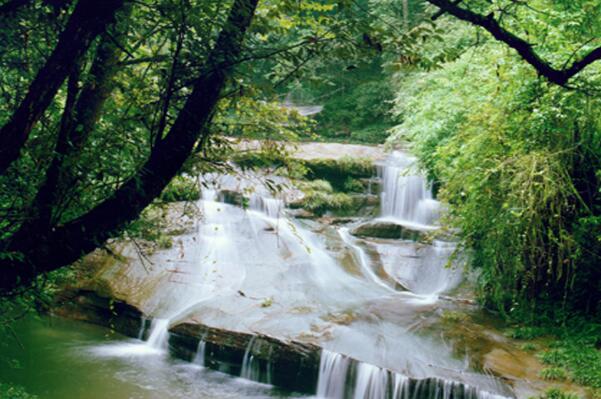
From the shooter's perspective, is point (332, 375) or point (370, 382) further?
point (332, 375)

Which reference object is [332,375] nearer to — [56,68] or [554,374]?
[554,374]

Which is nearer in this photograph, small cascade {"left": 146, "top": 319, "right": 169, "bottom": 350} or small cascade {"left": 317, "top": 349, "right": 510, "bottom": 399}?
small cascade {"left": 317, "top": 349, "right": 510, "bottom": 399}

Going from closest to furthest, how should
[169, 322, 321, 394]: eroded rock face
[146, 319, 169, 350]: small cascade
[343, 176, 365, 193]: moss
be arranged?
1. [169, 322, 321, 394]: eroded rock face
2. [146, 319, 169, 350]: small cascade
3. [343, 176, 365, 193]: moss

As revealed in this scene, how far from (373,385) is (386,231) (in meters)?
6.68

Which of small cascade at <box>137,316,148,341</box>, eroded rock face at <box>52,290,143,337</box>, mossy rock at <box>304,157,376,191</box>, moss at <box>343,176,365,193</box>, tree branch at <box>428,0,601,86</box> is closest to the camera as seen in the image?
tree branch at <box>428,0,601,86</box>

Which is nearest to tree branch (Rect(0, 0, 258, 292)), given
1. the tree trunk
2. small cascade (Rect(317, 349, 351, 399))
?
the tree trunk

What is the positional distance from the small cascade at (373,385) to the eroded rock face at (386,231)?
6.19m

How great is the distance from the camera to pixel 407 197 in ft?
50.6

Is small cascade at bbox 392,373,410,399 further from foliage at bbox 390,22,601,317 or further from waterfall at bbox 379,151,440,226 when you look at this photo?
waterfall at bbox 379,151,440,226

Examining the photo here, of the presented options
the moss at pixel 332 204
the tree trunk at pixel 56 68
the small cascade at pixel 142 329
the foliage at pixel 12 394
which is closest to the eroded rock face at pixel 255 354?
the small cascade at pixel 142 329

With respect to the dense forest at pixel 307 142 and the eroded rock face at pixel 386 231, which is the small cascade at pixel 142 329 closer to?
the dense forest at pixel 307 142

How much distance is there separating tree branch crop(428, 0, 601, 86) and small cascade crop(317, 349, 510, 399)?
5606 millimetres

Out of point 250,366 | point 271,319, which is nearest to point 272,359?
point 250,366

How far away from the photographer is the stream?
7754 mm
